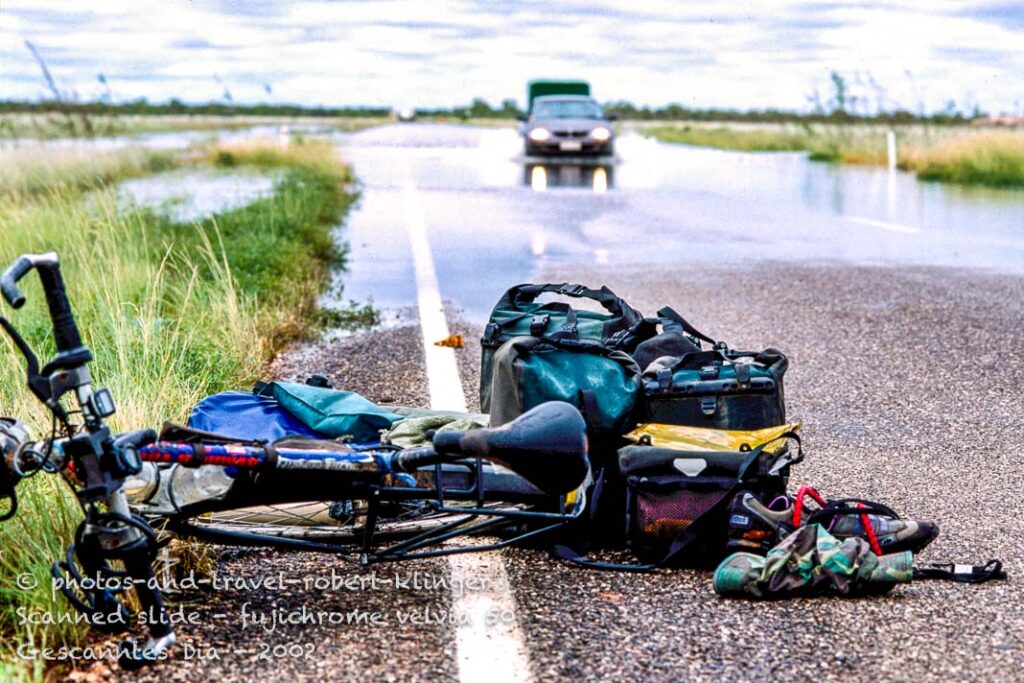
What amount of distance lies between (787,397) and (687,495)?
8.95ft

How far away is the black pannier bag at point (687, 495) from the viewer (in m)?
4.47

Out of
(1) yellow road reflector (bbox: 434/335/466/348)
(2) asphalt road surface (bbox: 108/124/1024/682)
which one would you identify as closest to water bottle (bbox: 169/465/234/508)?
(2) asphalt road surface (bbox: 108/124/1024/682)

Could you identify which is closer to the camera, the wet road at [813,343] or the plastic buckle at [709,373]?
the wet road at [813,343]

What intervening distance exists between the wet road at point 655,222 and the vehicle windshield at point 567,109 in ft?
7.47

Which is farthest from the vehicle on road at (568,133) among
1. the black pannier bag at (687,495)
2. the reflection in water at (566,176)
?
the black pannier bag at (687,495)

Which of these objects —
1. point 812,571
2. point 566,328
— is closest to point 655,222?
point 566,328

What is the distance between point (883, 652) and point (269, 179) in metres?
20.6

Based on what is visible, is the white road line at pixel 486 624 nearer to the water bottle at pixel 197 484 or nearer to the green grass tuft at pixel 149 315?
the water bottle at pixel 197 484

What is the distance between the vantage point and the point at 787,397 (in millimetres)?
7133

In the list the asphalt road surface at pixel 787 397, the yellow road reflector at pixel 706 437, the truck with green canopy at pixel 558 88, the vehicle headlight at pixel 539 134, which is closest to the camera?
the asphalt road surface at pixel 787 397

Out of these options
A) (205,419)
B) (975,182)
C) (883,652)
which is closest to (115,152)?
(975,182)

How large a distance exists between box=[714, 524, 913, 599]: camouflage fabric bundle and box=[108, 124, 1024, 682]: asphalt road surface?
6cm

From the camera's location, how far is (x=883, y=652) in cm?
378

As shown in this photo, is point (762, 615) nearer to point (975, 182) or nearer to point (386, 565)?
point (386, 565)
